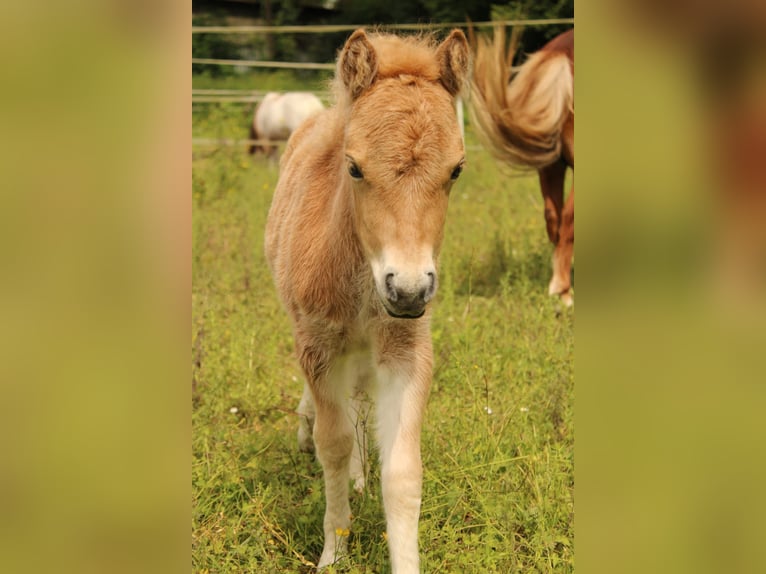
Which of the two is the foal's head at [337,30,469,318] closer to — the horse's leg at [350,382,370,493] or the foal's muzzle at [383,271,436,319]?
the foal's muzzle at [383,271,436,319]

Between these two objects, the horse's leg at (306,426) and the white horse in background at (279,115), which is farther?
the white horse in background at (279,115)

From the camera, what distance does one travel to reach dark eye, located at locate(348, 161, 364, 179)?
95.7 inches

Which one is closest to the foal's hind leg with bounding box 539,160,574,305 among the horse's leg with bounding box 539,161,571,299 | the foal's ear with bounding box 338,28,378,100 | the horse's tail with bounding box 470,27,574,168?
the horse's leg with bounding box 539,161,571,299

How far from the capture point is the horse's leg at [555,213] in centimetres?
616

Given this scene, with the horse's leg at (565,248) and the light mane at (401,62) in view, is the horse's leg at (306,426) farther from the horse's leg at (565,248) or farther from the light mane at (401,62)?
the horse's leg at (565,248)

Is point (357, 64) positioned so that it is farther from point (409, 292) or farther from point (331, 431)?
point (331, 431)

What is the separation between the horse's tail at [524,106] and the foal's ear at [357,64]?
3748mm

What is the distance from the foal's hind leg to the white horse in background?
6720 mm

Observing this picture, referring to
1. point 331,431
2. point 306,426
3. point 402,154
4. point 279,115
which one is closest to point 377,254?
point 402,154

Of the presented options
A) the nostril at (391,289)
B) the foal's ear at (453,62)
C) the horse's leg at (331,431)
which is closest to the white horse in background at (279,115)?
the horse's leg at (331,431)
